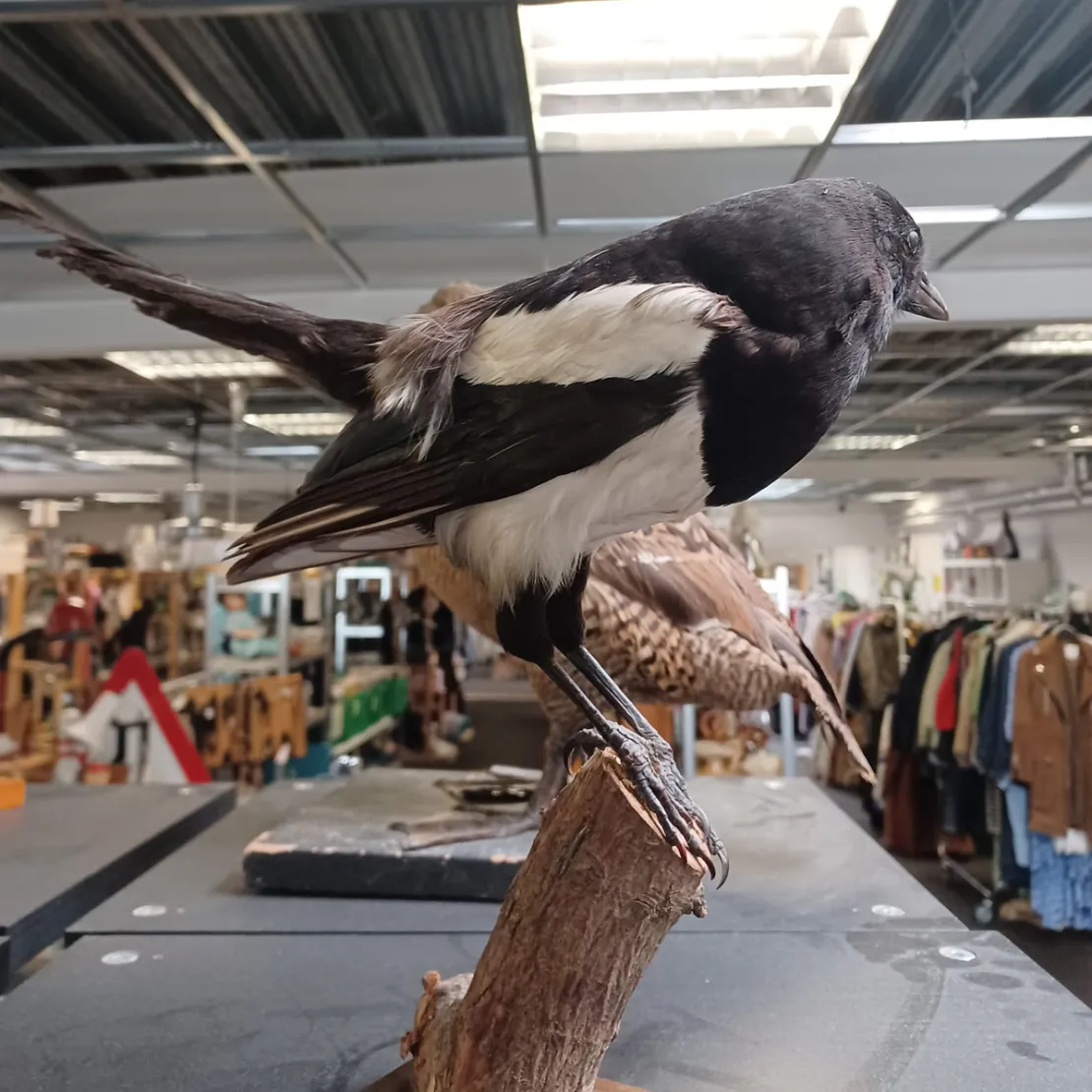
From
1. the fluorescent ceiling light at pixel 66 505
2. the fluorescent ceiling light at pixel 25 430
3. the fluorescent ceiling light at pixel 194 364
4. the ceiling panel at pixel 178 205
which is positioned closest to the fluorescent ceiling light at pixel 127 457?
the fluorescent ceiling light at pixel 25 430

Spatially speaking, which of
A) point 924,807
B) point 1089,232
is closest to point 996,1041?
point 1089,232

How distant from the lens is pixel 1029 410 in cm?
478

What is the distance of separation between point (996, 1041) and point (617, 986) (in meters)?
0.44

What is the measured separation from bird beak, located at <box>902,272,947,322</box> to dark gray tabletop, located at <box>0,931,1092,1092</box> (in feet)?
2.37

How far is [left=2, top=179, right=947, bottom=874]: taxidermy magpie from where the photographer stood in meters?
0.69

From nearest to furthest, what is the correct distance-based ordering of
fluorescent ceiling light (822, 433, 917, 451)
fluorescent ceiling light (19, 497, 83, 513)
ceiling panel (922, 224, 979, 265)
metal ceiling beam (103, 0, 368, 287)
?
metal ceiling beam (103, 0, 368, 287)
ceiling panel (922, 224, 979, 265)
fluorescent ceiling light (822, 433, 917, 451)
fluorescent ceiling light (19, 497, 83, 513)

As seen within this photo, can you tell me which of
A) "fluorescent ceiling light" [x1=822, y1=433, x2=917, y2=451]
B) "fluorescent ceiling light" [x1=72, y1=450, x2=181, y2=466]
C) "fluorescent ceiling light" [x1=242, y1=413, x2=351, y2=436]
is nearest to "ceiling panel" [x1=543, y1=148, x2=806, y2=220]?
"fluorescent ceiling light" [x1=242, y1=413, x2=351, y2=436]

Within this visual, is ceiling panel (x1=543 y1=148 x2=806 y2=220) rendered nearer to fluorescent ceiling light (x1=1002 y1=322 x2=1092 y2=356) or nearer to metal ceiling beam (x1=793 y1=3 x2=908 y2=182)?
metal ceiling beam (x1=793 y1=3 x2=908 y2=182)

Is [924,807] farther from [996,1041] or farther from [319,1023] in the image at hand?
[319,1023]

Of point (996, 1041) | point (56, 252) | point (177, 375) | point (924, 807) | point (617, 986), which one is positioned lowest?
point (924, 807)

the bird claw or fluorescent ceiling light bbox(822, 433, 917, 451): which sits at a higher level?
fluorescent ceiling light bbox(822, 433, 917, 451)

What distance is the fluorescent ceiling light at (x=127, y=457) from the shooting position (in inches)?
247

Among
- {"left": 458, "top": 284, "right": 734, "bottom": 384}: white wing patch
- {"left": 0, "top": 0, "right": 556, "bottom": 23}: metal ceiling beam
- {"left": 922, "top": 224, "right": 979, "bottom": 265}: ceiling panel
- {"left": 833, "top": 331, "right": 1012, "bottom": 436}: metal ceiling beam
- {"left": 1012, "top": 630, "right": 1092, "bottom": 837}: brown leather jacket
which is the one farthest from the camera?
{"left": 833, "top": 331, "right": 1012, "bottom": 436}: metal ceiling beam

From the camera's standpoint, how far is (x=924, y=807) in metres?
3.78
